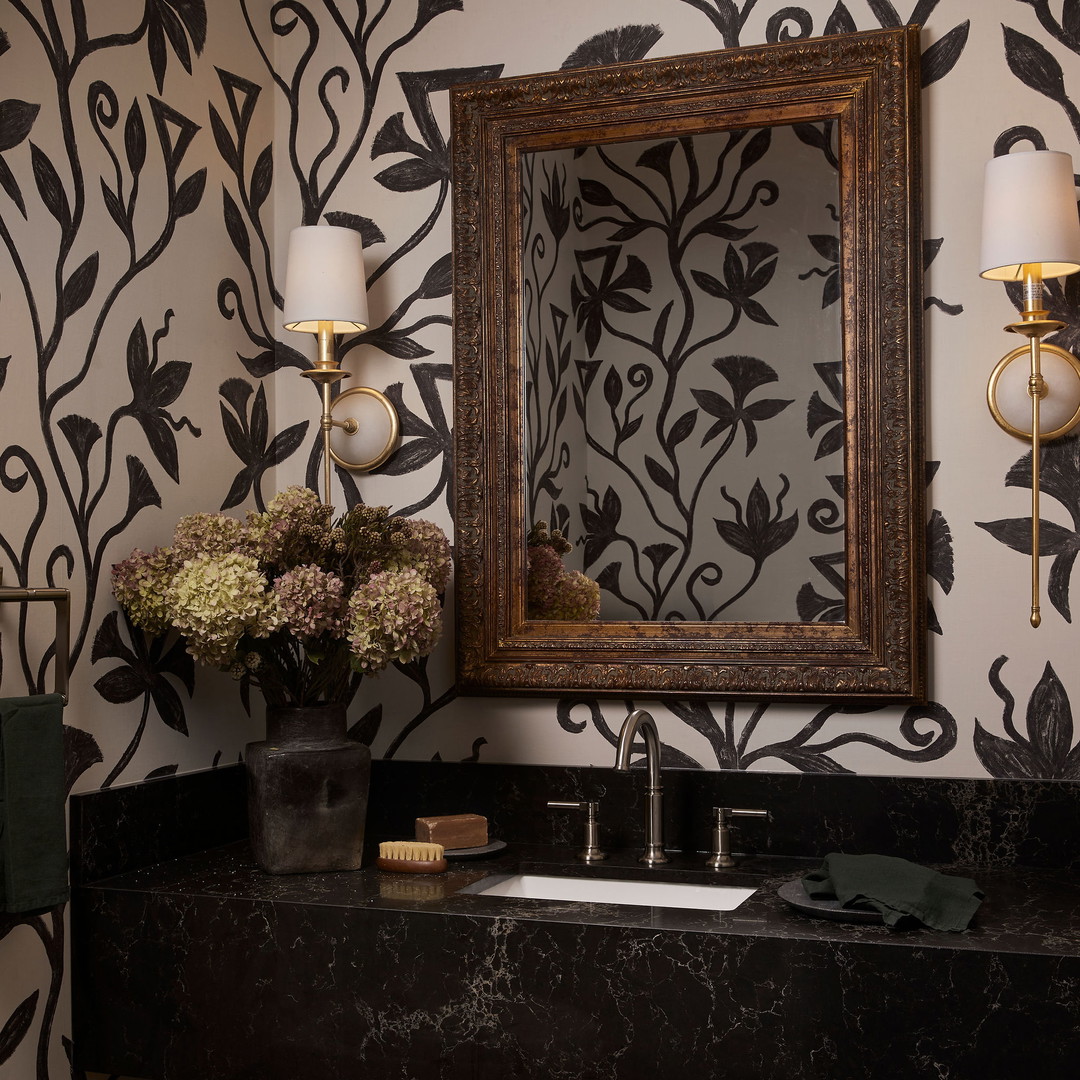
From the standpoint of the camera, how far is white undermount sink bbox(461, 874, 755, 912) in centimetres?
176

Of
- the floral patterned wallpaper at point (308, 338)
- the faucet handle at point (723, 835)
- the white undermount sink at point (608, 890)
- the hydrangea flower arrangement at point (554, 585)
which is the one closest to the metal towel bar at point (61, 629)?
the floral patterned wallpaper at point (308, 338)

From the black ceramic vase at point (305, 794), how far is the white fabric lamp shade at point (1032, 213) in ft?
3.87

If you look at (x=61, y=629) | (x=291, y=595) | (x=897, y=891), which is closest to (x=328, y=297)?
(x=291, y=595)

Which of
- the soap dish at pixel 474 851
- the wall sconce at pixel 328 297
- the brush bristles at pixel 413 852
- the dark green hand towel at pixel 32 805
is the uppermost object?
the wall sconce at pixel 328 297

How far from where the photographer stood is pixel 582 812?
196 cm

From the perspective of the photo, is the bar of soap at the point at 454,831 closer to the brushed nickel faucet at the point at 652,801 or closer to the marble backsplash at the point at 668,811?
the marble backsplash at the point at 668,811

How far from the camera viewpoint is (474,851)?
74.7 inches

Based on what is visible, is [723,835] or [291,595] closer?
[291,595]

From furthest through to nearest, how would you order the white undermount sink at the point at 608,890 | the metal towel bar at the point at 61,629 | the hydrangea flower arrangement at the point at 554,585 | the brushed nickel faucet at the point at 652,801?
the hydrangea flower arrangement at the point at 554,585 < the brushed nickel faucet at the point at 652,801 < the white undermount sink at the point at 608,890 < the metal towel bar at the point at 61,629

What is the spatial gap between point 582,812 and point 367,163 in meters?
1.20

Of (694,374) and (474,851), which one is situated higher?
(694,374)

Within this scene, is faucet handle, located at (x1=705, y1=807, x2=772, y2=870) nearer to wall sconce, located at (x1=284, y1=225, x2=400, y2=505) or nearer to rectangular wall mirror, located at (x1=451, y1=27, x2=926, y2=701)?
rectangular wall mirror, located at (x1=451, y1=27, x2=926, y2=701)

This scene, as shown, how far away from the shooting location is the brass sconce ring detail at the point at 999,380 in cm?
180

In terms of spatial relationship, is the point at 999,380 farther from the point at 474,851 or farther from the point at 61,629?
the point at 61,629
